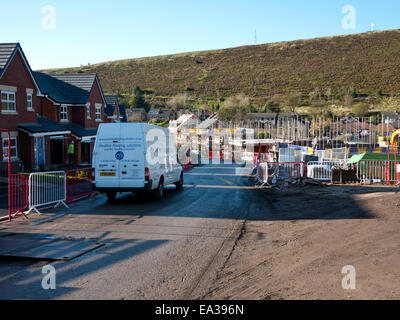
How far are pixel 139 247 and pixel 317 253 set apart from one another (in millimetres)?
3501

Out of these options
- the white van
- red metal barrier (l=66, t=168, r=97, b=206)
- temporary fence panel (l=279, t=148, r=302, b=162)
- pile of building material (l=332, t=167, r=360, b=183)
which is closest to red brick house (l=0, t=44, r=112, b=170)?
red metal barrier (l=66, t=168, r=97, b=206)

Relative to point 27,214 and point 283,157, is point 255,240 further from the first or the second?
point 283,157

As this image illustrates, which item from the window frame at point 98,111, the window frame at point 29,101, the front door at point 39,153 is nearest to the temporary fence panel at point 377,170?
the front door at point 39,153

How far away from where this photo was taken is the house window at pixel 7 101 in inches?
962

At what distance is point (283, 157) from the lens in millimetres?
32531

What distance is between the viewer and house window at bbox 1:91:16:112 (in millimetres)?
24438

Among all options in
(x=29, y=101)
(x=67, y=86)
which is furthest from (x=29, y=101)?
(x=67, y=86)

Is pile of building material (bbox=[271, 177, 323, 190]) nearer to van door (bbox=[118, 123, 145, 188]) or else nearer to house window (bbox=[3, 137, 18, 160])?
van door (bbox=[118, 123, 145, 188])

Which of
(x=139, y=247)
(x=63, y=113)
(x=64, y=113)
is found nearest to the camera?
(x=139, y=247)

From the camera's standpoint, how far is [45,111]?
32625 millimetres

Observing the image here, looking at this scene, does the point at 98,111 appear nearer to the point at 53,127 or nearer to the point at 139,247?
the point at 53,127

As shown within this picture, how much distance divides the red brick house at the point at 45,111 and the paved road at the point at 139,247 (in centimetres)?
1262

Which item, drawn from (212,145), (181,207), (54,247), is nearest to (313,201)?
(181,207)

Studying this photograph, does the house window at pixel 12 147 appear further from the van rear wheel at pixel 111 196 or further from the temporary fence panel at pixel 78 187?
the van rear wheel at pixel 111 196
